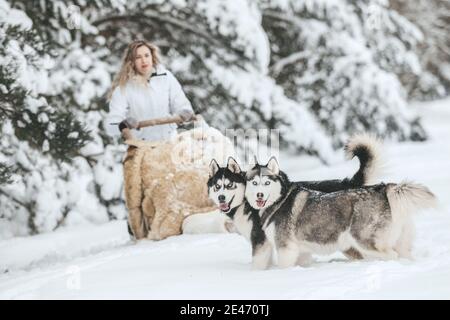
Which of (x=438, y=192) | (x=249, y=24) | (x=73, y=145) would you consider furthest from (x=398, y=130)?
(x=73, y=145)

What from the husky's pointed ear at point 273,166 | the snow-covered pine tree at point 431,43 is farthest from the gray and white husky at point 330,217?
the snow-covered pine tree at point 431,43

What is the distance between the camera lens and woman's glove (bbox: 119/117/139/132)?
707 centimetres

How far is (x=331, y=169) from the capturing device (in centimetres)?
1273

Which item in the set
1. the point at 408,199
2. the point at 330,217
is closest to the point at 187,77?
the point at 330,217

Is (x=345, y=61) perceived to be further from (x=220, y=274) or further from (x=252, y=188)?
(x=220, y=274)

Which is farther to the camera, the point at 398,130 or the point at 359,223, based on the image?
the point at 398,130

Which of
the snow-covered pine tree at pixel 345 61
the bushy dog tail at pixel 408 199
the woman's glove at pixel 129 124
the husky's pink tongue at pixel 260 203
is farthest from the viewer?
the snow-covered pine tree at pixel 345 61

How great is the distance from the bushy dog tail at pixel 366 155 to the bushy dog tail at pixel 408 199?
0.44 m

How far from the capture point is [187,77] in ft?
39.6

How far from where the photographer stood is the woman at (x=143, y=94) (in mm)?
7344

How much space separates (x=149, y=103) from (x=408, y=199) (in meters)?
3.68

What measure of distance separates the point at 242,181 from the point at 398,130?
9778 mm

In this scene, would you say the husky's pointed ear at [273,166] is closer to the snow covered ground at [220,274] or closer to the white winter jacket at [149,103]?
the snow covered ground at [220,274]
